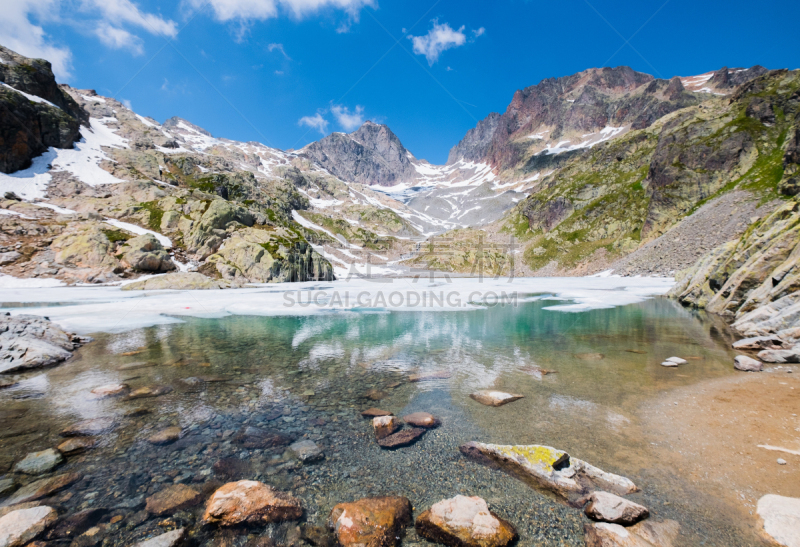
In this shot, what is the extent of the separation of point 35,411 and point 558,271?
13721 centimetres

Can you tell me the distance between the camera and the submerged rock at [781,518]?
4.54 m

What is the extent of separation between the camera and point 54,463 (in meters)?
6.79

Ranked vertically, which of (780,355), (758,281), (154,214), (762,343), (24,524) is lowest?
(24,524)

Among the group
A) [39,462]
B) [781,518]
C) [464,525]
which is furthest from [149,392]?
[781,518]

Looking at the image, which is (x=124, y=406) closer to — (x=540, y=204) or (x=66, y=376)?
(x=66, y=376)

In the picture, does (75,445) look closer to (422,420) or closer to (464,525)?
(422,420)

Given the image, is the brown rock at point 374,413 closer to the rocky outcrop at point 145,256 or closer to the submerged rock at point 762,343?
the submerged rock at point 762,343

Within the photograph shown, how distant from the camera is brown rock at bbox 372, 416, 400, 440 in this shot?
829cm

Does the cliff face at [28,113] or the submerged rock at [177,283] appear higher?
the cliff face at [28,113]

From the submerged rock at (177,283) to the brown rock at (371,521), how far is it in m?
58.0

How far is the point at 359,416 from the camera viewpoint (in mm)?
9383

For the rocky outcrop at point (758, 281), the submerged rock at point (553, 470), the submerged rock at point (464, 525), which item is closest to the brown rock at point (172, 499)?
the submerged rock at point (464, 525)

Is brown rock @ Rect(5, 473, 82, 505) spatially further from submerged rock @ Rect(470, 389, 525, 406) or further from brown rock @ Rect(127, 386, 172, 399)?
submerged rock @ Rect(470, 389, 525, 406)

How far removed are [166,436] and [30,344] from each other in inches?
487
